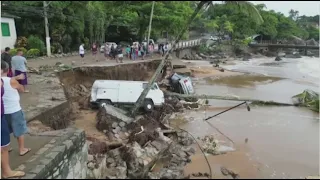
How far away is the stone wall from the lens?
19.2 feet

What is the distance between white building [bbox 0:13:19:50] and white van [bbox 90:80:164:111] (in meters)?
13.0

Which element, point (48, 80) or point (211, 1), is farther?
point (48, 80)

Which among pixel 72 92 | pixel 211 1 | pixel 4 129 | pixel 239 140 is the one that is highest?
pixel 211 1

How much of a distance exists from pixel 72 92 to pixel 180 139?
344 inches

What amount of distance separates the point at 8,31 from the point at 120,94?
14.7 metres

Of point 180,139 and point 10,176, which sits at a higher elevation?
point 10,176

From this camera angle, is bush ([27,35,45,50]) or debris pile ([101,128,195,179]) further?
bush ([27,35,45,50])

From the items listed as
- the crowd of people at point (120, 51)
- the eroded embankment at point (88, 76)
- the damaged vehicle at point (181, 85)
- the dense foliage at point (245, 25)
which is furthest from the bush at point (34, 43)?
the dense foliage at point (245, 25)

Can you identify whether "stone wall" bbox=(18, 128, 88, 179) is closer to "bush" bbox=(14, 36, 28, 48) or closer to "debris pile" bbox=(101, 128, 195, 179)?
"debris pile" bbox=(101, 128, 195, 179)

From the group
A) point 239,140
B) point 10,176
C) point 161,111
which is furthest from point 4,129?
point 161,111

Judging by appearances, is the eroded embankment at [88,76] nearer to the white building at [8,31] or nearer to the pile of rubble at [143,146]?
the pile of rubble at [143,146]

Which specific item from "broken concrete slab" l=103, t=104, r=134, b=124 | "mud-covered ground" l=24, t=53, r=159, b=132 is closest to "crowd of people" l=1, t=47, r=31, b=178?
"mud-covered ground" l=24, t=53, r=159, b=132

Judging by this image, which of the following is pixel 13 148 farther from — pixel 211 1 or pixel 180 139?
pixel 211 1

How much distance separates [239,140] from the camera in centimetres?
1255
